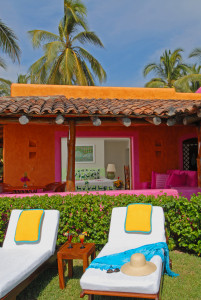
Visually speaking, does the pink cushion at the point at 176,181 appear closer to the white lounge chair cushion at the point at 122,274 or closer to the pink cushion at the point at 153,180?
the pink cushion at the point at 153,180

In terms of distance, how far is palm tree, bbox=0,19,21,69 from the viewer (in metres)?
11.8

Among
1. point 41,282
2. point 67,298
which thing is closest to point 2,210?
point 41,282

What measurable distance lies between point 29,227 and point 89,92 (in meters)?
6.78

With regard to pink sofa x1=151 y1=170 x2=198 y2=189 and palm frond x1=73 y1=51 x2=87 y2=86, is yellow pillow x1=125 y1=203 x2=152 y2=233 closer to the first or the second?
pink sofa x1=151 y1=170 x2=198 y2=189

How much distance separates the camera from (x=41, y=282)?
4340mm

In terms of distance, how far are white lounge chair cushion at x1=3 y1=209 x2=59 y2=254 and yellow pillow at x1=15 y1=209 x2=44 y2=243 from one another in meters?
0.10

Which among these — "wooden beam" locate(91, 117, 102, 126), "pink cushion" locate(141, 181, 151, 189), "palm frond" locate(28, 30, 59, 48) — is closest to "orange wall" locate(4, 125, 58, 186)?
"pink cushion" locate(141, 181, 151, 189)

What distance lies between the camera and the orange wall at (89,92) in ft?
33.9

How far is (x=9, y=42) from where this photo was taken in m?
11.9

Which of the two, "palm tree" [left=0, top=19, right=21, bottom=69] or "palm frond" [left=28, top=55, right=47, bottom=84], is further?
"palm frond" [left=28, top=55, right=47, bottom=84]

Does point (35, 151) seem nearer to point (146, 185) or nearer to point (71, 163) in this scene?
point (71, 163)

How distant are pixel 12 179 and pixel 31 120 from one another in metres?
3.35

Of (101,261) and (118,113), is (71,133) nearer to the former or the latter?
(118,113)

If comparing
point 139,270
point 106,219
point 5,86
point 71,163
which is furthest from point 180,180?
point 5,86
